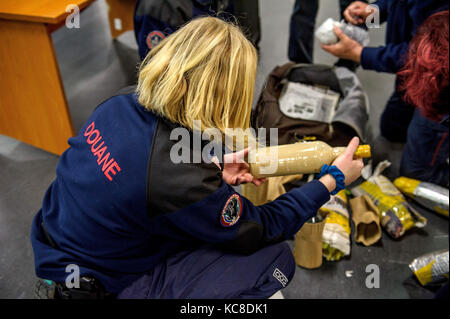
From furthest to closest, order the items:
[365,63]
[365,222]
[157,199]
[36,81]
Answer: [365,63]
[36,81]
[365,222]
[157,199]

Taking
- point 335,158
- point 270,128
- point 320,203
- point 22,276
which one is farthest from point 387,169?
point 22,276

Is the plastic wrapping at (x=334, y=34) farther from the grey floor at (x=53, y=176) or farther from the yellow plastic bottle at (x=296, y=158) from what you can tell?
the yellow plastic bottle at (x=296, y=158)

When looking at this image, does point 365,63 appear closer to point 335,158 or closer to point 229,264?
point 335,158

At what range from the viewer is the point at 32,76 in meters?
1.92

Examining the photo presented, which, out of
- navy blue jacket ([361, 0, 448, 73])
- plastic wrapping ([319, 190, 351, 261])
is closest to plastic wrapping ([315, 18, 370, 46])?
navy blue jacket ([361, 0, 448, 73])

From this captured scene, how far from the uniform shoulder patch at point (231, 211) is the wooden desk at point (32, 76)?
3.64 ft

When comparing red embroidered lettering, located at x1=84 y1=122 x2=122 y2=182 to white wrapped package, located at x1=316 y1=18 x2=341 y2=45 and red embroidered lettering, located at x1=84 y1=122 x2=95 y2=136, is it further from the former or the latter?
white wrapped package, located at x1=316 y1=18 x2=341 y2=45

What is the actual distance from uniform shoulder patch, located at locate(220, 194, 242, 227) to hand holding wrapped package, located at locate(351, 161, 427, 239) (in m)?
0.96

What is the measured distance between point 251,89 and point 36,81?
48.7 inches

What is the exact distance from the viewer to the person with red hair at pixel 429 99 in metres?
1.64

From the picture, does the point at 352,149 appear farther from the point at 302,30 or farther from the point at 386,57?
the point at 302,30

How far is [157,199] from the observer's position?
1009 millimetres

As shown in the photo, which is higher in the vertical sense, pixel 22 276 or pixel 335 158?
pixel 335 158
